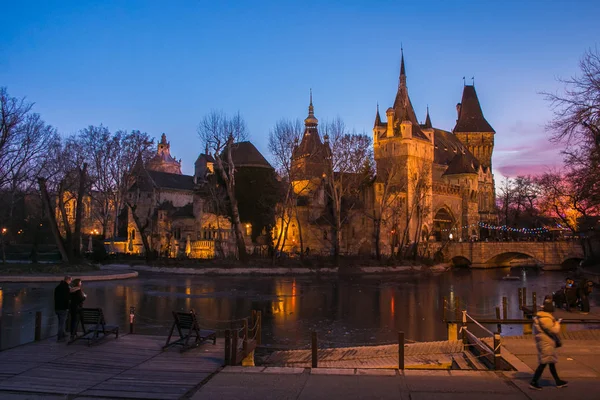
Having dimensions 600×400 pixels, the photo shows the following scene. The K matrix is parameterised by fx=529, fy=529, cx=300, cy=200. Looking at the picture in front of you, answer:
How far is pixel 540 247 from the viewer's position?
6669cm

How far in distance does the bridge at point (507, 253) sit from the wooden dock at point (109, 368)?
61.6 m

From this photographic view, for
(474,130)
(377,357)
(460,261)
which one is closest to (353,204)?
(460,261)

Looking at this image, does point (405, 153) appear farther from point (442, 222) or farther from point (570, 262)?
point (570, 262)

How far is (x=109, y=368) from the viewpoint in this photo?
417 inches

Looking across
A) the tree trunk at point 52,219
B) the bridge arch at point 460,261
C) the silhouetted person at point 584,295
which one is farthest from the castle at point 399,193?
the silhouetted person at point 584,295

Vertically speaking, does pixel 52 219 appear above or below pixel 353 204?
below

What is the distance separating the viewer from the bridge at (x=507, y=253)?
65562 millimetres

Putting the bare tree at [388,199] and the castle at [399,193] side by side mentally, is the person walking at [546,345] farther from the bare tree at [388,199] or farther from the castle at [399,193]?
the bare tree at [388,199]

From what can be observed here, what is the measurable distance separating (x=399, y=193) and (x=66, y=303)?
58.6 meters

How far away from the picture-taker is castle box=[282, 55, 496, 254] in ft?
206

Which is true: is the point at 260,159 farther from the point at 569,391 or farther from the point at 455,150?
the point at 569,391

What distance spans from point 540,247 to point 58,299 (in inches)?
2556

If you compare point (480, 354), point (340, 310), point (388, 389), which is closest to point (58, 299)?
point (388, 389)

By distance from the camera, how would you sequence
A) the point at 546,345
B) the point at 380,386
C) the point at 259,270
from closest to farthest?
1. the point at 546,345
2. the point at 380,386
3. the point at 259,270
